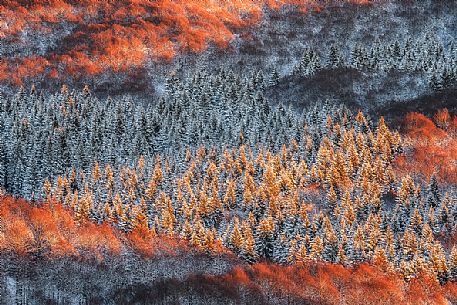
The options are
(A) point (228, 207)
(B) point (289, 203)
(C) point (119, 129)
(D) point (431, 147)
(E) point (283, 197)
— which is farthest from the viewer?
(C) point (119, 129)

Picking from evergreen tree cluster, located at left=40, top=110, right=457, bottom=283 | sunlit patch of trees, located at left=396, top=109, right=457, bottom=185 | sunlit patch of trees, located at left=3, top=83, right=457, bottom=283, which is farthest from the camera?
sunlit patch of trees, located at left=396, top=109, right=457, bottom=185

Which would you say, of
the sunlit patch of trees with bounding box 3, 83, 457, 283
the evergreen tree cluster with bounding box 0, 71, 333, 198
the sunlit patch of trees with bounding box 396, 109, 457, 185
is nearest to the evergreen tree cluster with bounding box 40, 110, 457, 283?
the sunlit patch of trees with bounding box 3, 83, 457, 283

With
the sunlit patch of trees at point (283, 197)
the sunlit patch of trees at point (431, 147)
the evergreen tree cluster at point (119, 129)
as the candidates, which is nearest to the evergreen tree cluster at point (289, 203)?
the sunlit patch of trees at point (283, 197)

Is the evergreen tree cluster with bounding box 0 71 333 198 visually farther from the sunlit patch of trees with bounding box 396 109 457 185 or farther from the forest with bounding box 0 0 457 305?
the sunlit patch of trees with bounding box 396 109 457 185

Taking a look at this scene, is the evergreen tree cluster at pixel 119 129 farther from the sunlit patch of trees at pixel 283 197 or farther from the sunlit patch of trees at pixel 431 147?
the sunlit patch of trees at pixel 431 147

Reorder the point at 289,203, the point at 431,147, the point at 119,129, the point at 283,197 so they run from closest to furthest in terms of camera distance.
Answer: the point at 289,203 → the point at 283,197 → the point at 431,147 → the point at 119,129

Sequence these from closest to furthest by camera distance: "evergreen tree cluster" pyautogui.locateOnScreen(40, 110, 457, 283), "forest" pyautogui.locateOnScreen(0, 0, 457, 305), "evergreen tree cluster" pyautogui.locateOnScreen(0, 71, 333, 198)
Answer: "forest" pyautogui.locateOnScreen(0, 0, 457, 305), "evergreen tree cluster" pyautogui.locateOnScreen(40, 110, 457, 283), "evergreen tree cluster" pyautogui.locateOnScreen(0, 71, 333, 198)

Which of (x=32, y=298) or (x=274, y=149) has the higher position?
(x=274, y=149)

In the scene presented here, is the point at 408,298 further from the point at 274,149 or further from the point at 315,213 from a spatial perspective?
the point at 274,149

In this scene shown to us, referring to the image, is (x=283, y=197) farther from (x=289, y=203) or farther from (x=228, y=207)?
(x=228, y=207)

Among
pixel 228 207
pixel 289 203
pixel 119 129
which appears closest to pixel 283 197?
pixel 289 203

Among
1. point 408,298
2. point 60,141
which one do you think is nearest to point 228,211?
point 408,298
